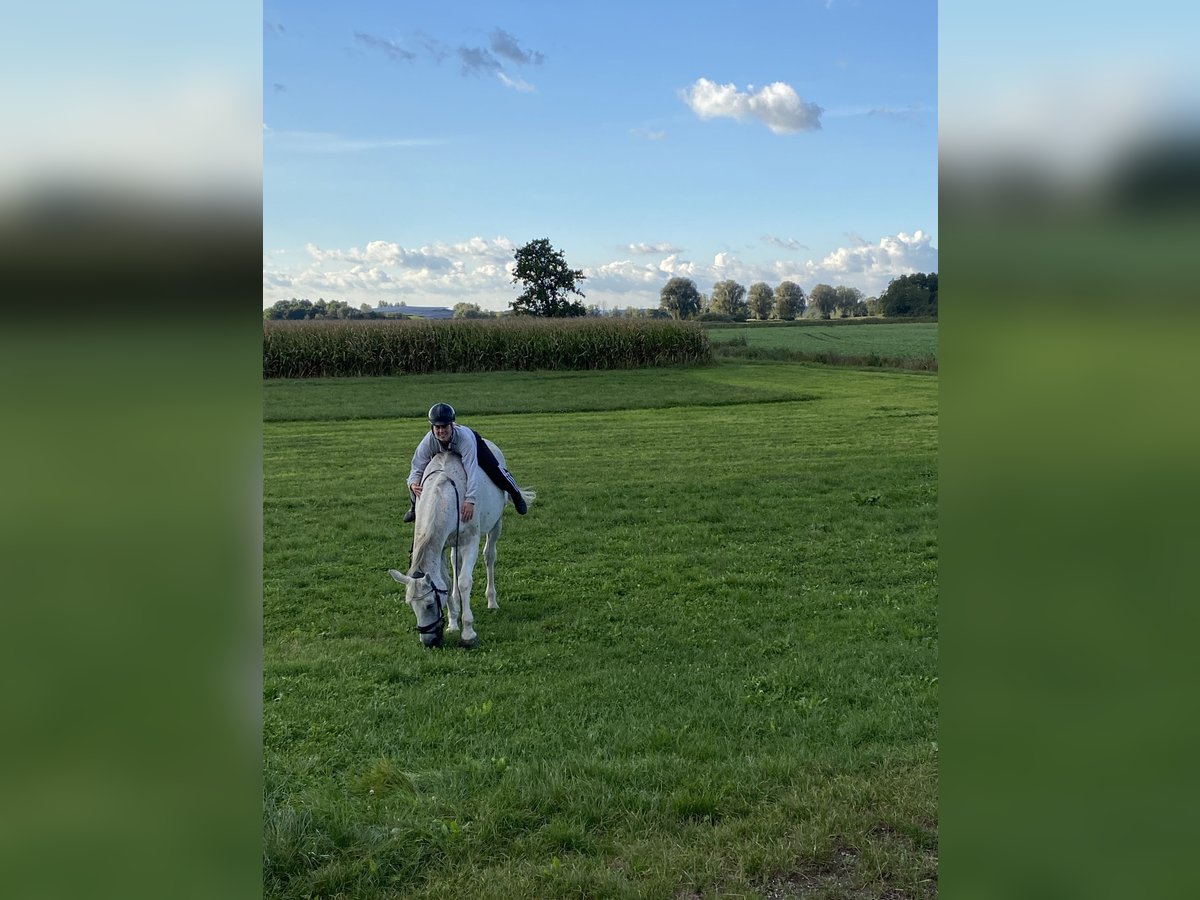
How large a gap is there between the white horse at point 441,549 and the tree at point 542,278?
32260 mm

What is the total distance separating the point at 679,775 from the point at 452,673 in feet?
9.51

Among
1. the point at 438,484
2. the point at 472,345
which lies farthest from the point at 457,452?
the point at 472,345

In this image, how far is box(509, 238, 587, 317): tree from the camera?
4081 centimetres

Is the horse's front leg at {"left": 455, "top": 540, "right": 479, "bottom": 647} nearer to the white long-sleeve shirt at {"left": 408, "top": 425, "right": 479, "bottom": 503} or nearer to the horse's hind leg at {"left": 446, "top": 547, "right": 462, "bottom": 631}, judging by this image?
the horse's hind leg at {"left": 446, "top": 547, "right": 462, "bottom": 631}

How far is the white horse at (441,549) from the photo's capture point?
808cm

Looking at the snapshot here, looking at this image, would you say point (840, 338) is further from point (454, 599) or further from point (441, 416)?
point (441, 416)

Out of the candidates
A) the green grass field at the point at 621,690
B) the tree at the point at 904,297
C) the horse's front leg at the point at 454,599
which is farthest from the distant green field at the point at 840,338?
the horse's front leg at the point at 454,599

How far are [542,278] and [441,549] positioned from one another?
113 feet
